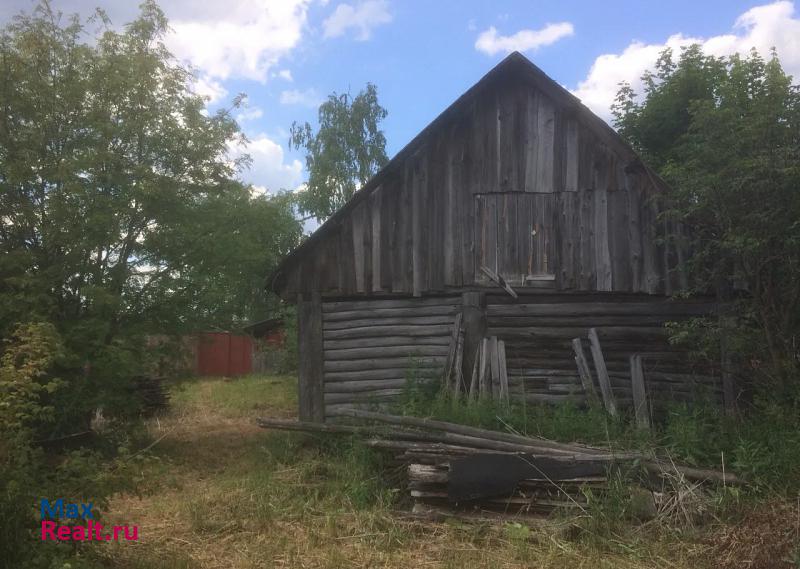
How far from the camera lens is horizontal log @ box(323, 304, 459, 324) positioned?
375 inches

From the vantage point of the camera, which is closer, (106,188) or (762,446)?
(762,446)

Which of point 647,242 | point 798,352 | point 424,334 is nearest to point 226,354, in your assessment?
point 424,334

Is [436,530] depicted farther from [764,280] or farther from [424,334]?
[764,280]

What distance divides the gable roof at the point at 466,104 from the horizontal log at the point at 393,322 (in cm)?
121

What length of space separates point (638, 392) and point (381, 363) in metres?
3.94

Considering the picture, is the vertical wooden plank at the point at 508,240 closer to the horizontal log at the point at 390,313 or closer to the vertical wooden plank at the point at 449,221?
the vertical wooden plank at the point at 449,221

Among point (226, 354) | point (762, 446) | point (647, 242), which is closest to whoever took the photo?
point (762, 446)

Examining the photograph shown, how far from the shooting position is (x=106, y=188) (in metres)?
9.77

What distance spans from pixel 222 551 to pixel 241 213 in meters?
6.97

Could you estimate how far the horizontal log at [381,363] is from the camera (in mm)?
9453

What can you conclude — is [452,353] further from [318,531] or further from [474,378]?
[318,531]

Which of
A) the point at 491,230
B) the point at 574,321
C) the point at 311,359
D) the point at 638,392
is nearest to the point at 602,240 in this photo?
the point at 574,321

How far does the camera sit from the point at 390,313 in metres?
9.69

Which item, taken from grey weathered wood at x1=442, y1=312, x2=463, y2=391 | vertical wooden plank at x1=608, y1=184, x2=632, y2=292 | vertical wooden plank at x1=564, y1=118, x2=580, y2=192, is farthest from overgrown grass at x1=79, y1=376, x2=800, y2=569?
vertical wooden plank at x1=564, y1=118, x2=580, y2=192
